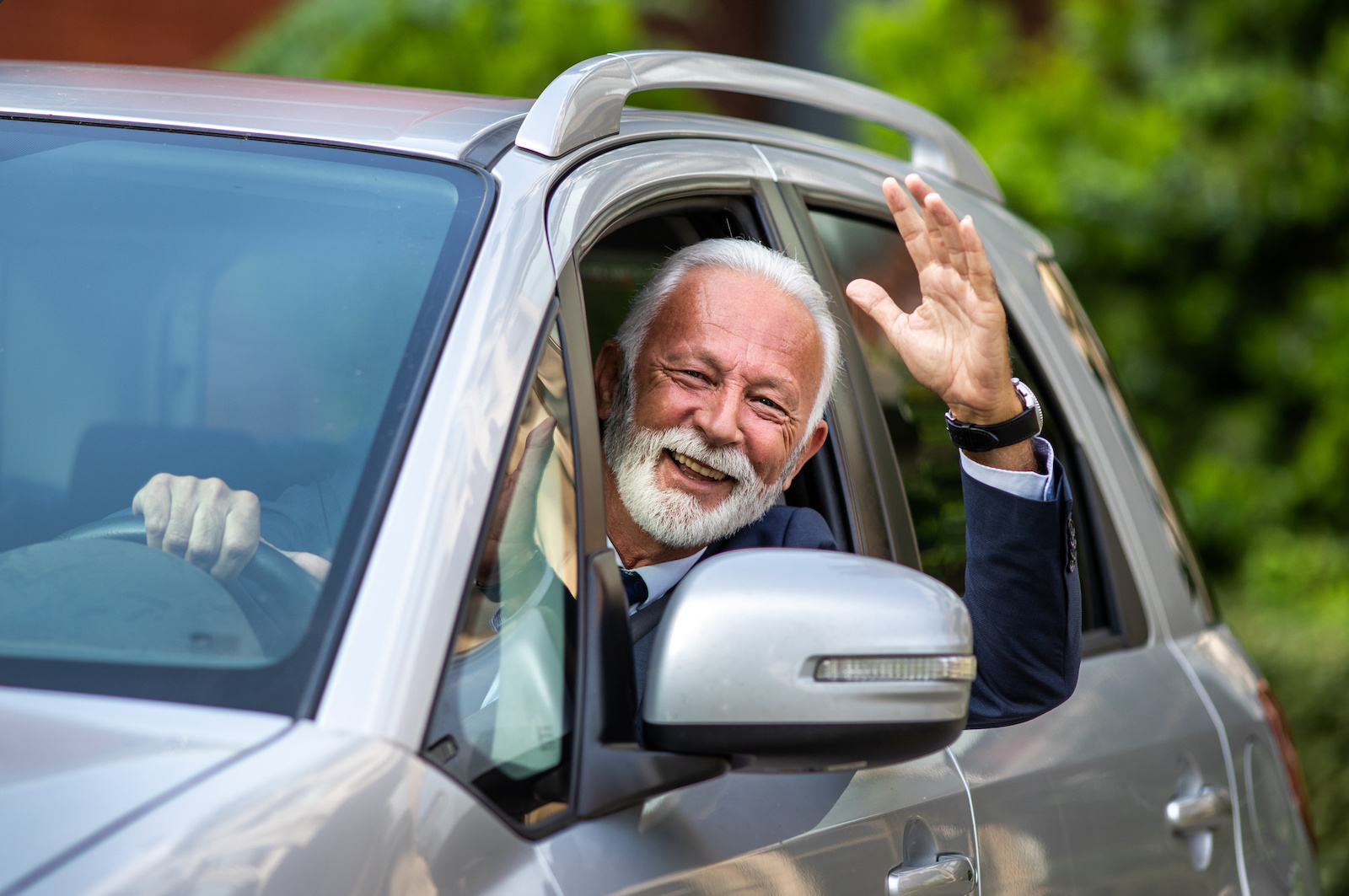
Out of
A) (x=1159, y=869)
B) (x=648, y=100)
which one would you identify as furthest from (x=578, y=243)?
(x=648, y=100)

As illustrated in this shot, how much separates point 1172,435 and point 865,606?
262 inches

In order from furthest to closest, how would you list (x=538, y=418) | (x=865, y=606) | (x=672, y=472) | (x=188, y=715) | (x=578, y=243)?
(x=672, y=472)
(x=578, y=243)
(x=538, y=418)
(x=865, y=606)
(x=188, y=715)

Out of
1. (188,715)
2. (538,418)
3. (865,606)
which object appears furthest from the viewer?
(538,418)

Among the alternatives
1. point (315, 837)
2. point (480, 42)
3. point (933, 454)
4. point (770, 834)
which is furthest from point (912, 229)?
point (480, 42)

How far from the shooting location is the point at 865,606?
4.48 ft

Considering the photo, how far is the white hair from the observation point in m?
2.14

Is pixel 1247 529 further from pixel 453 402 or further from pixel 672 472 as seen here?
pixel 453 402

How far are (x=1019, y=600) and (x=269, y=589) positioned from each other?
41.4 inches

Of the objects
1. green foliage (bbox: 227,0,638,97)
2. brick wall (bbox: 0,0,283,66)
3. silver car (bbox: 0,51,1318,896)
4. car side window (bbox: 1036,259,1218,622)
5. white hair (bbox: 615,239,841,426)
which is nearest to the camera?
silver car (bbox: 0,51,1318,896)

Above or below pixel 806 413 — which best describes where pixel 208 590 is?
above

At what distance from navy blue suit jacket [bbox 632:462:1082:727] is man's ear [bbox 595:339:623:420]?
1.40ft

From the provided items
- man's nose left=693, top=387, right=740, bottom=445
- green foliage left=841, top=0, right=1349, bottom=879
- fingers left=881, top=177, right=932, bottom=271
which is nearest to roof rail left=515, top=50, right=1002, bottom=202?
fingers left=881, top=177, right=932, bottom=271

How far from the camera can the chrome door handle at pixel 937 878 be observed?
171 centimetres

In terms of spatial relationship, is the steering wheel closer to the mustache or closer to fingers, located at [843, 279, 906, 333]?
the mustache
